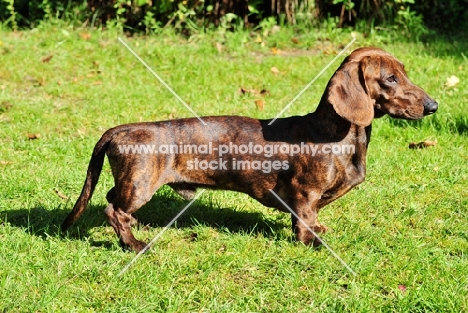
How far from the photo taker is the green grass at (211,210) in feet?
12.2

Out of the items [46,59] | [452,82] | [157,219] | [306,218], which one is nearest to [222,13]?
[46,59]

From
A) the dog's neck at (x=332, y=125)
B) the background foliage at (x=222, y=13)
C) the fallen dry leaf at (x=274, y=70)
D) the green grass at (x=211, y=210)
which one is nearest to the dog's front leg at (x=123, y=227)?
the green grass at (x=211, y=210)

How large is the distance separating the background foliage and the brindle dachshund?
4.52 m

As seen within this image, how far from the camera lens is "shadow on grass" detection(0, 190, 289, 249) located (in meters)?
4.43

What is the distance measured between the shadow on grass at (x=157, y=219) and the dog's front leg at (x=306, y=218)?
23 centimetres

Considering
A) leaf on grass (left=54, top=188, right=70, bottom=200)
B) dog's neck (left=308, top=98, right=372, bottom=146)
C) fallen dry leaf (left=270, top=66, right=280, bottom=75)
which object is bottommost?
leaf on grass (left=54, top=188, right=70, bottom=200)

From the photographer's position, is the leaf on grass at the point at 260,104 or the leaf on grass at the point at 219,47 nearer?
the leaf on grass at the point at 260,104

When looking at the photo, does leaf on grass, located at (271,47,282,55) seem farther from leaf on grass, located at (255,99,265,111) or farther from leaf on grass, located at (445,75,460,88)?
leaf on grass, located at (445,75,460,88)

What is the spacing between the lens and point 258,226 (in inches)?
180

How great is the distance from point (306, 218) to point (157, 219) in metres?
1.16

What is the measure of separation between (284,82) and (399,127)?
167cm

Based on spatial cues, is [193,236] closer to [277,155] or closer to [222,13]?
[277,155]

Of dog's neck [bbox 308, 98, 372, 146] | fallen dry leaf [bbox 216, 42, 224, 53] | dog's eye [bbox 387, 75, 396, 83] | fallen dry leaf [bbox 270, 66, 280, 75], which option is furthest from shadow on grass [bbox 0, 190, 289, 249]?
fallen dry leaf [bbox 216, 42, 224, 53]

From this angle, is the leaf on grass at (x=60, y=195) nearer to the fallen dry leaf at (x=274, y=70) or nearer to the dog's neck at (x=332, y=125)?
the dog's neck at (x=332, y=125)
